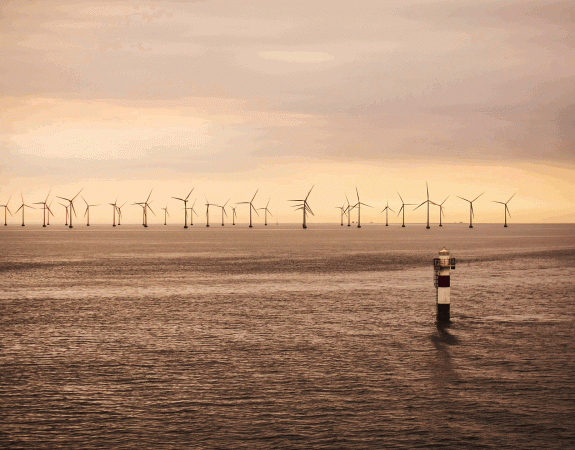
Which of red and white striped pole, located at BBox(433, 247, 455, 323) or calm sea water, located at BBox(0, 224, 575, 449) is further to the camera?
red and white striped pole, located at BBox(433, 247, 455, 323)

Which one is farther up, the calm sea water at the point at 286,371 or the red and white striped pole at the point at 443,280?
the red and white striped pole at the point at 443,280

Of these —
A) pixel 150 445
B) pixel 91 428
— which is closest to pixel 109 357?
pixel 91 428

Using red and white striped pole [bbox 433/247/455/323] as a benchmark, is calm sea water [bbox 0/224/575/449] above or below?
below

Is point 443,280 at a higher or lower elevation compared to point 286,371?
higher

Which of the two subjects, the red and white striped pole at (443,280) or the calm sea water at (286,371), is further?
the red and white striped pole at (443,280)

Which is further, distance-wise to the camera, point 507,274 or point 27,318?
point 507,274

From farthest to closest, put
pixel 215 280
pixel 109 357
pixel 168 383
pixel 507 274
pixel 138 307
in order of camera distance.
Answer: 1. pixel 507 274
2. pixel 215 280
3. pixel 138 307
4. pixel 109 357
5. pixel 168 383

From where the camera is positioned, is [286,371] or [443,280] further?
[443,280]

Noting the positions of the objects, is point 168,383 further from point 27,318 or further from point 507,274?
point 507,274
